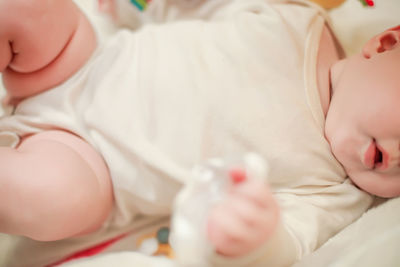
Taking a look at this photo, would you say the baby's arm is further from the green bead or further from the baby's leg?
the baby's leg

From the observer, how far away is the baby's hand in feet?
1.32

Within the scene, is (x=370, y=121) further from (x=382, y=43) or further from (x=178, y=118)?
(x=178, y=118)

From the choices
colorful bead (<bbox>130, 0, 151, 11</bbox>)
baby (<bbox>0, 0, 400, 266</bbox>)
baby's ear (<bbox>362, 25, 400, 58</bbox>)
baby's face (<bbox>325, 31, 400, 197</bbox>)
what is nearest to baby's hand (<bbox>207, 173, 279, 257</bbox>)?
baby (<bbox>0, 0, 400, 266</bbox>)

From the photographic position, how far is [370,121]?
0.62m

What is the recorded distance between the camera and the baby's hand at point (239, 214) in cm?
40

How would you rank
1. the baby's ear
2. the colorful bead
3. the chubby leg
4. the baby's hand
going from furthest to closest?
1. the colorful bead
2. the baby's ear
3. the chubby leg
4. the baby's hand

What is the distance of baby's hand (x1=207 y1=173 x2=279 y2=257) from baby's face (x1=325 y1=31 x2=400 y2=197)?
0.95 ft

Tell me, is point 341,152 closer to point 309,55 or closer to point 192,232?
point 309,55

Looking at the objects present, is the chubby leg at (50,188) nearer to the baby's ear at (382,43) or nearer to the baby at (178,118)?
the baby at (178,118)

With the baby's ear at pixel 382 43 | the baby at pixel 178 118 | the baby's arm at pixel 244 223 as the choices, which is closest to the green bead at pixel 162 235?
the baby at pixel 178 118

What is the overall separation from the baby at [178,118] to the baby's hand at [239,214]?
0.62 feet

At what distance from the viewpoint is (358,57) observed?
0.71 meters

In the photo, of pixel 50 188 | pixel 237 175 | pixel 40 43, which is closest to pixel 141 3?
pixel 40 43

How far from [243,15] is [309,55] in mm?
169
